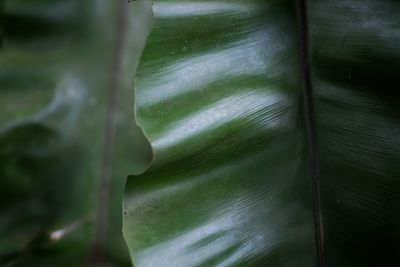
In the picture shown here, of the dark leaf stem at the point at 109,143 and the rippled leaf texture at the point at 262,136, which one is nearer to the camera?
the rippled leaf texture at the point at 262,136

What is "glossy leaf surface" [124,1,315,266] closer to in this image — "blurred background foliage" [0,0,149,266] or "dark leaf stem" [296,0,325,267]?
"dark leaf stem" [296,0,325,267]

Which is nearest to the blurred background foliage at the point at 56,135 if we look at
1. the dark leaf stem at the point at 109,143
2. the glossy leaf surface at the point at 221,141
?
the dark leaf stem at the point at 109,143

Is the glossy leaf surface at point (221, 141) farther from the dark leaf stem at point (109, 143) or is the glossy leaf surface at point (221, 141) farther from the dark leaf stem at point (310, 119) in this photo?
the dark leaf stem at point (109, 143)

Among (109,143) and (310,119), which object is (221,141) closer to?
(310,119)

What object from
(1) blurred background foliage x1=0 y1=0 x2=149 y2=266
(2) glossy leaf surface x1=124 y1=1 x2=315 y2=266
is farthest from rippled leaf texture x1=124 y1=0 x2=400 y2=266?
(1) blurred background foliage x1=0 y1=0 x2=149 y2=266

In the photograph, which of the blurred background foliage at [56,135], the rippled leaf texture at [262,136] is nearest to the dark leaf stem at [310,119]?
the rippled leaf texture at [262,136]

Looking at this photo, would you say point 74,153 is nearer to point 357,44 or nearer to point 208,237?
point 208,237
